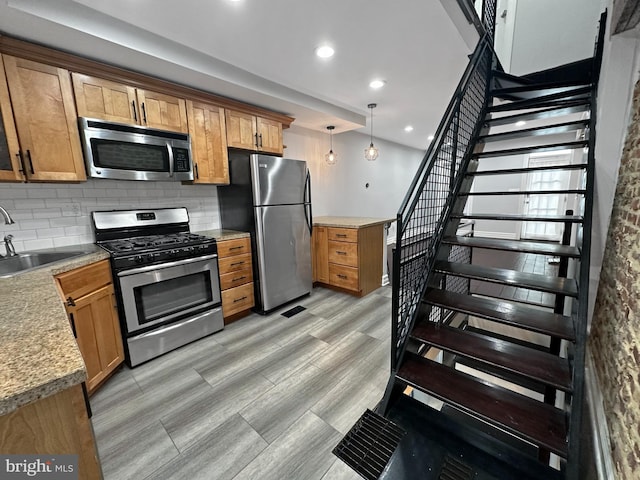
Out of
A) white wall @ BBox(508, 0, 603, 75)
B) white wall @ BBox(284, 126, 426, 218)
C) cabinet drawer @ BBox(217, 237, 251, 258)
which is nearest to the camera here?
cabinet drawer @ BBox(217, 237, 251, 258)

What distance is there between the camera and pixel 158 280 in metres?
2.28

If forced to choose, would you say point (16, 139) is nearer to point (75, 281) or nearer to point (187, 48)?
point (75, 281)

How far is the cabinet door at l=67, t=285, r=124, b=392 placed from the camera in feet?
5.86

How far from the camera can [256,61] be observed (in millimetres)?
2381

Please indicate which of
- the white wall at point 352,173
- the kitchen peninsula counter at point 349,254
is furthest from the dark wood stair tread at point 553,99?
the white wall at point 352,173

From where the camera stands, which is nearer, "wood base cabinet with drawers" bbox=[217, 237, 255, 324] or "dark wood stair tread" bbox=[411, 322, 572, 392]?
"dark wood stair tread" bbox=[411, 322, 572, 392]

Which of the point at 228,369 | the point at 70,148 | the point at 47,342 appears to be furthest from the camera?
the point at 228,369

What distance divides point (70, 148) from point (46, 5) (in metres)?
0.85

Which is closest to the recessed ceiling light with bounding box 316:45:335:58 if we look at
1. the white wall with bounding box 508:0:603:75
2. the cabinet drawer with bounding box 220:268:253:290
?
the cabinet drawer with bounding box 220:268:253:290

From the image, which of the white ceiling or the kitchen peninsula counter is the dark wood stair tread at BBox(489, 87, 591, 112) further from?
the kitchen peninsula counter

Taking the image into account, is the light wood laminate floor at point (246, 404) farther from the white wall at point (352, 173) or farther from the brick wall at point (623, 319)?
the white wall at point (352, 173)

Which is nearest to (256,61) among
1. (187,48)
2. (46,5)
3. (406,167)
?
(187,48)

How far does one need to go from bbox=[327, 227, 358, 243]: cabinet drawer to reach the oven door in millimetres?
1558

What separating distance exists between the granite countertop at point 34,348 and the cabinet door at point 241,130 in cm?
214
